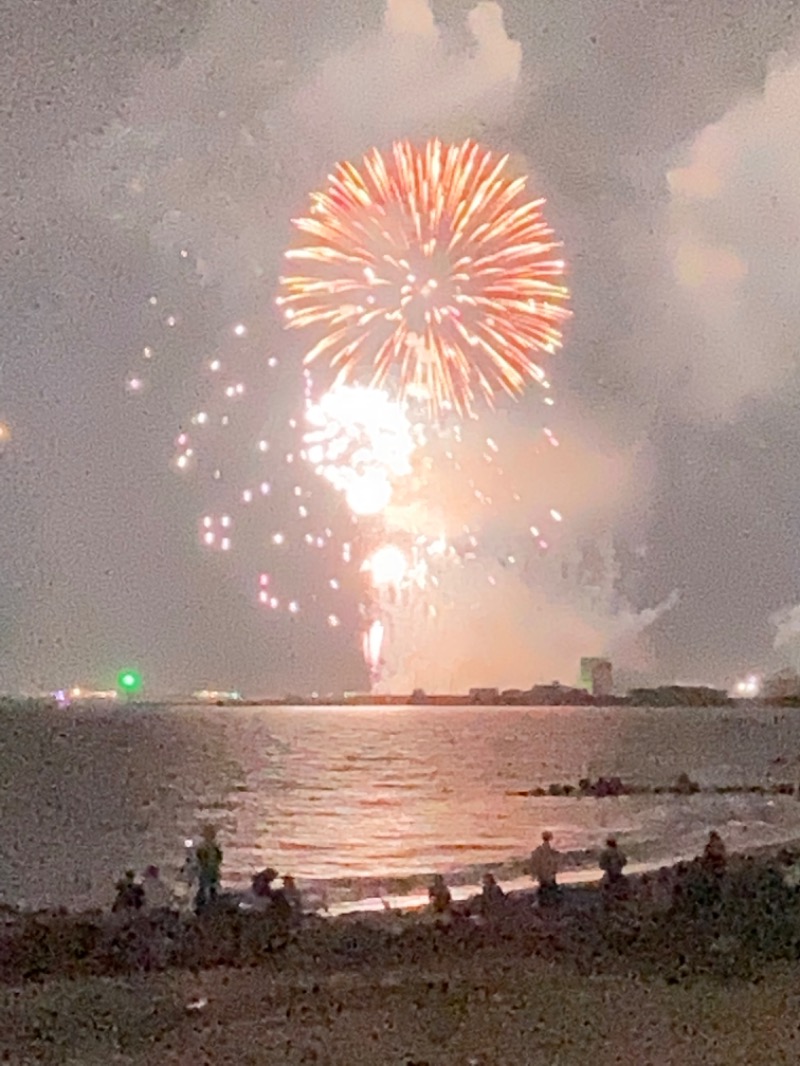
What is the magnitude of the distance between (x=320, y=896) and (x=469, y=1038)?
21333 mm

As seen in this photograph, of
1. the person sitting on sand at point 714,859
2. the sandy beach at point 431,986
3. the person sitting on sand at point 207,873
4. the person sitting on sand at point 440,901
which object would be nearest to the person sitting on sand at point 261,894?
the person sitting on sand at point 207,873

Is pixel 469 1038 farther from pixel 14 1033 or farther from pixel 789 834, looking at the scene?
pixel 789 834

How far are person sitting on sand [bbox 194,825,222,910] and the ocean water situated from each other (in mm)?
12928

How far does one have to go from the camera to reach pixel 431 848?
162 ft

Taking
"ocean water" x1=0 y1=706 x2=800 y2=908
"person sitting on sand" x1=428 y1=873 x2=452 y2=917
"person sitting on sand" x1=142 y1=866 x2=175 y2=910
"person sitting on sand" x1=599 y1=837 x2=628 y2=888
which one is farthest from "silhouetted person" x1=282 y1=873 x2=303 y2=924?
"ocean water" x1=0 y1=706 x2=800 y2=908

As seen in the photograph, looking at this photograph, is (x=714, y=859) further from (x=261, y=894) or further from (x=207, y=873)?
(x=207, y=873)

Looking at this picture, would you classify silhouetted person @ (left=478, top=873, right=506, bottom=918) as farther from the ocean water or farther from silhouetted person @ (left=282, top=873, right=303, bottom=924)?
the ocean water

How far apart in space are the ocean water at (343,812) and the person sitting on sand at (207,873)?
12928 mm

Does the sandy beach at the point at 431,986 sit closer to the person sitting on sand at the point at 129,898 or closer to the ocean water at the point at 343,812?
the person sitting on sand at the point at 129,898

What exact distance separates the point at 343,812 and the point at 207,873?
154ft

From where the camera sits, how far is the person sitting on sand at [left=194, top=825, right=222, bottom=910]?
1898 cm

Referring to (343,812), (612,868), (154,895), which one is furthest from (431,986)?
(343,812)

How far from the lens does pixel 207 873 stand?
64.2 ft

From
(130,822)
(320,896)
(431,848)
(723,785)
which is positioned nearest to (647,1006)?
(320,896)
